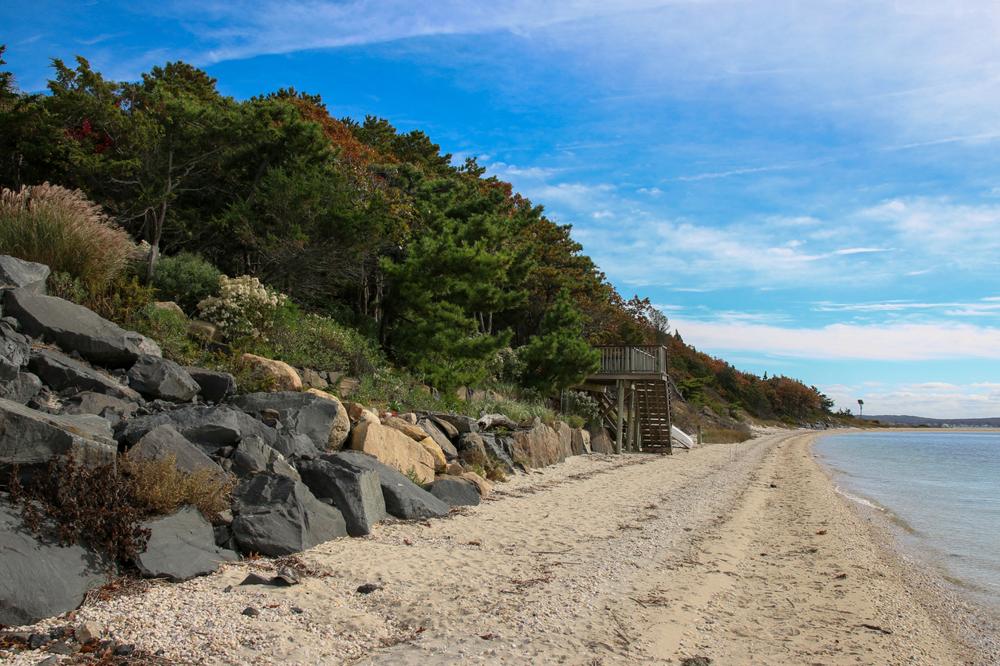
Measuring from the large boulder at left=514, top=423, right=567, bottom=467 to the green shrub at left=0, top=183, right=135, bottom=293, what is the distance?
28.5 ft

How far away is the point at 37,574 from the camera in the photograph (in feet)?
14.6

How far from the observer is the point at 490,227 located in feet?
60.4

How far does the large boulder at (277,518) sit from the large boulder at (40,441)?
4.32 feet

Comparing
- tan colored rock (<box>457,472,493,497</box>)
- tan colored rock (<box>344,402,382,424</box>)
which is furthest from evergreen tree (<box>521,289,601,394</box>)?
tan colored rock (<box>344,402,382,424</box>)

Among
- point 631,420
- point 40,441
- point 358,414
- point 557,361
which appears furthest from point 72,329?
point 631,420

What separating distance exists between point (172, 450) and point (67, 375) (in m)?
1.98

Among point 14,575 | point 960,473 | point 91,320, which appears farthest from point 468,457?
point 960,473

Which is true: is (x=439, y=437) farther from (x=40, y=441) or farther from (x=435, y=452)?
(x=40, y=441)

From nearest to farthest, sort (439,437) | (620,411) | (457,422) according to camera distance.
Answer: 1. (439,437)
2. (457,422)
3. (620,411)

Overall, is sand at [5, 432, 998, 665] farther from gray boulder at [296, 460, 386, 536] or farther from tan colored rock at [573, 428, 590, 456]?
tan colored rock at [573, 428, 590, 456]

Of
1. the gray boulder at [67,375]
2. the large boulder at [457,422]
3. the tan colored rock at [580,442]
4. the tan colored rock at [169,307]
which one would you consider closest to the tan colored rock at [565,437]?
the tan colored rock at [580,442]

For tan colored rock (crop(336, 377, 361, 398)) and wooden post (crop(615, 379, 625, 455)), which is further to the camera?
wooden post (crop(615, 379, 625, 455))

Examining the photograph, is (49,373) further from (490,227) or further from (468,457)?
(490,227)

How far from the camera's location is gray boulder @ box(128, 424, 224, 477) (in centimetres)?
600
